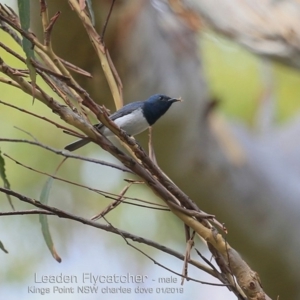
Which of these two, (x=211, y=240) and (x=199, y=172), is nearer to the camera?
(x=211, y=240)

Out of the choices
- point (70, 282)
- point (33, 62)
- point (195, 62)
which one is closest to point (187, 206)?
point (33, 62)

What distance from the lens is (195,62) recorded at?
1004 millimetres

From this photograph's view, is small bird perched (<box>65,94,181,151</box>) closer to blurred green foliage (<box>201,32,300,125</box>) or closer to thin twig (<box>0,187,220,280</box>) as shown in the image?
thin twig (<box>0,187,220,280</box>)

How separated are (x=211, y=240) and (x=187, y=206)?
0.03m

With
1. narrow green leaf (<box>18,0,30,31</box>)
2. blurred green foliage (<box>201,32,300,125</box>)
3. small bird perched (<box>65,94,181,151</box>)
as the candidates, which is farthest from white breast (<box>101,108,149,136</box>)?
blurred green foliage (<box>201,32,300,125</box>)

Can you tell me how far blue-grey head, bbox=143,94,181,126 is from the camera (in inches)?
30.8

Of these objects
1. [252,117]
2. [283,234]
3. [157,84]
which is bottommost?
[283,234]

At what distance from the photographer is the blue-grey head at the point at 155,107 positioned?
78 cm

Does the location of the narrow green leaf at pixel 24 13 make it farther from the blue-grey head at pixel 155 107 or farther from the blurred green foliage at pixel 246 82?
the blurred green foliage at pixel 246 82

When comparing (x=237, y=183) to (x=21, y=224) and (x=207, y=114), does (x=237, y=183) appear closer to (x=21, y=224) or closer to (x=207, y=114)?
(x=207, y=114)

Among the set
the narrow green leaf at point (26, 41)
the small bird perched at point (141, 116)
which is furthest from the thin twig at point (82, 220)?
the small bird perched at point (141, 116)

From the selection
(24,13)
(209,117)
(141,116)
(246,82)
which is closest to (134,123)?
(141,116)

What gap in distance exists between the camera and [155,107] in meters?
0.79

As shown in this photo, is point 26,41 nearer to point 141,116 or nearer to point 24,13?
point 24,13
